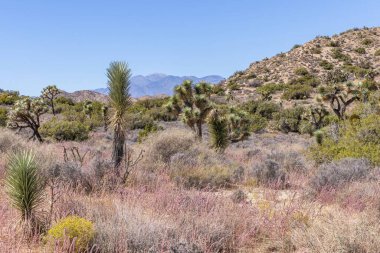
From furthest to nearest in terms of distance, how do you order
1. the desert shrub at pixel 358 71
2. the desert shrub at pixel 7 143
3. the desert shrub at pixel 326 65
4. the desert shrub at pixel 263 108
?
1. the desert shrub at pixel 326 65
2. the desert shrub at pixel 358 71
3. the desert shrub at pixel 263 108
4. the desert shrub at pixel 7 143

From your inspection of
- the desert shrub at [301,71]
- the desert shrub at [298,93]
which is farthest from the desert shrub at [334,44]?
the desert shrub at [298,93]

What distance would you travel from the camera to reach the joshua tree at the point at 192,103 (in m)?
19.8

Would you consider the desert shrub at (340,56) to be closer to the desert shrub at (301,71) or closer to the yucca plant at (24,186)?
the desert shrub at (301,71)

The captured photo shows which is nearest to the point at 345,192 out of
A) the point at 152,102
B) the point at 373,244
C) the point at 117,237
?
the point at 373,244

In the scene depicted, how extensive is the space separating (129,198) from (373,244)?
4.00 meters

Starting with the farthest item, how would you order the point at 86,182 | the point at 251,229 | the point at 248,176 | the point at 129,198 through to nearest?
the point at 248,176, the point at 86,182, the point at 129,198, the point at 251,229

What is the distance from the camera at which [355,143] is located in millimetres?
12664

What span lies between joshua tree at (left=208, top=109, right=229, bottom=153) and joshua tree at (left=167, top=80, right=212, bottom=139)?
1.14 metres

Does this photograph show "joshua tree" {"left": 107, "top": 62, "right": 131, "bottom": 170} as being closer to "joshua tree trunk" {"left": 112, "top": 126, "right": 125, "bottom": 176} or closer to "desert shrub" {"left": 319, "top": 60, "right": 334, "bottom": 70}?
"joshua tree trunk" {"left": 112, "top": 126, "right": 125, "bottom": 176}

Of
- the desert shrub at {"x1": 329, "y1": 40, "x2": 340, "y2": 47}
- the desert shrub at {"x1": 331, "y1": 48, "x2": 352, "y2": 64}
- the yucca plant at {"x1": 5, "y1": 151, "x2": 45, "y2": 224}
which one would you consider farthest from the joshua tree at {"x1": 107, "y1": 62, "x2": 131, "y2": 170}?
the desert shrub at {"x1": 329, "y1": 40, "x2": 340, "y2": 47}

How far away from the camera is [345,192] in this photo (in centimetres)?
781

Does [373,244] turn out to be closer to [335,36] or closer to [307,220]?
[307,220]

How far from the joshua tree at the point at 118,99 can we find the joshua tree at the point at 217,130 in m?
7.86

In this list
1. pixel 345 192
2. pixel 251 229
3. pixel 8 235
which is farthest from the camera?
pixel 345 192
